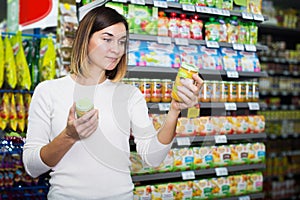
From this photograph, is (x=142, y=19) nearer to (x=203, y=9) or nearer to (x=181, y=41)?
(x=181, y=41)

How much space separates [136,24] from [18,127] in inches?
47.0

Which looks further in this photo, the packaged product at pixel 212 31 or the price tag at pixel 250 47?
the price tag at pixel 250 47

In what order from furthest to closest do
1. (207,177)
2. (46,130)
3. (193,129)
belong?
(207,177), (193,129), (46,130)

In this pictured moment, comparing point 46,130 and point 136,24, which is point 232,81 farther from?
point 46,130

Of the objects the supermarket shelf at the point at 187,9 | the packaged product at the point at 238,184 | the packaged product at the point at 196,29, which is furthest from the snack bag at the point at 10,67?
the packaged product at the point at 238,184

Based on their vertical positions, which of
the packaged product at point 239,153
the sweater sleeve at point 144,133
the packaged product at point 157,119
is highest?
the sweater sleeve at point 144,133

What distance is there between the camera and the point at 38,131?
185cm

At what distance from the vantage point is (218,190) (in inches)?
144

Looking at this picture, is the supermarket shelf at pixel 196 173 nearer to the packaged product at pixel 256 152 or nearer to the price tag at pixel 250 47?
the packaged product at pixel 256 152

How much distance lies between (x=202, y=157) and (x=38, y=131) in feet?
6.43

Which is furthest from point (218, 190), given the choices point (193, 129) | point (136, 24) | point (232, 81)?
point (136, 24)

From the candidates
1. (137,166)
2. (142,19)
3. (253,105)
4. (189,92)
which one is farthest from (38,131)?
(253,105)

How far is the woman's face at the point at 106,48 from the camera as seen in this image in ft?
6.47

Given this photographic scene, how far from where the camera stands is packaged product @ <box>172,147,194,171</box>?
340cm
